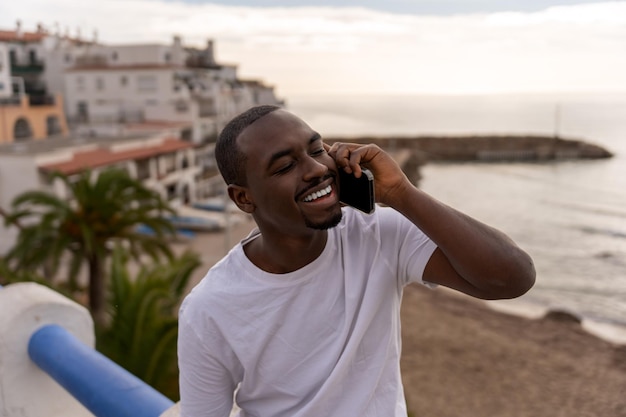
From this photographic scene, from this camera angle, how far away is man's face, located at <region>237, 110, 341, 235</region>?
1.65 meters

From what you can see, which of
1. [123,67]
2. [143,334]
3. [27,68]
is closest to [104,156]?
[123,67]

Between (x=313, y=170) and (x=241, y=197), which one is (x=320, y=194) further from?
(x=241, y=197)

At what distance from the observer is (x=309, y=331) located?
162 centimetres

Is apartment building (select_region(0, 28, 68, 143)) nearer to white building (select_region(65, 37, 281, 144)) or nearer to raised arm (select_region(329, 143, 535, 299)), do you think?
white building (select_region(65, 37, 281, 144))

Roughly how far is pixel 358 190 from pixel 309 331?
420 mm

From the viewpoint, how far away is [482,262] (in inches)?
64.8

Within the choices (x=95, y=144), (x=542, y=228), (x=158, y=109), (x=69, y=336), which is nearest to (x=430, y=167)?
(x=542, y=228)

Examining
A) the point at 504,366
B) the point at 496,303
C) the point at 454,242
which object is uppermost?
the point at 454,242

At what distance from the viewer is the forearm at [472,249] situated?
5.38ft

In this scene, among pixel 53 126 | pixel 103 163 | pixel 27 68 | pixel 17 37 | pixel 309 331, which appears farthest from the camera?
pixel 17 37

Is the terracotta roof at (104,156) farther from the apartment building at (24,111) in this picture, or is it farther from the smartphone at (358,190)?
the smartphone at (358,190)

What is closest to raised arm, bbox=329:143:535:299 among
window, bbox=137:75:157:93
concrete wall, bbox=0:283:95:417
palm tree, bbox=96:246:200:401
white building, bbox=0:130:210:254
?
concrete wall, bbox=0:283:95:417

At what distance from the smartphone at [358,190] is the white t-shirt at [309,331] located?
89mm

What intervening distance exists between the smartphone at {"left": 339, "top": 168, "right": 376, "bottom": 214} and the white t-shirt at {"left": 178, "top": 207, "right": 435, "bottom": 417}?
0.09m
